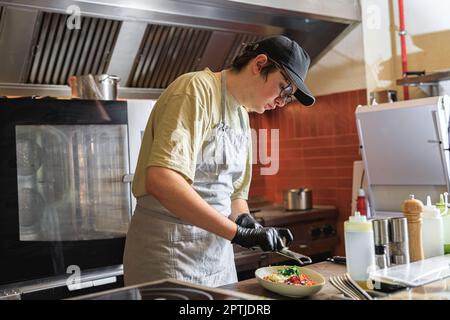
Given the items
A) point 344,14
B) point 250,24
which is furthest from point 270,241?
point 344,14

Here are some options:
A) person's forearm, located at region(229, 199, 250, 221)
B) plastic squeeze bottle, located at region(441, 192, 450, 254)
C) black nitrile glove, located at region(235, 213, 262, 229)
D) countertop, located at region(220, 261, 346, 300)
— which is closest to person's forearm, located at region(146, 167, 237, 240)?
countertop, located at region(220, 261, 346, 300)

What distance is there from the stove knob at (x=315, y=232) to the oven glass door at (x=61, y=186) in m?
1.35

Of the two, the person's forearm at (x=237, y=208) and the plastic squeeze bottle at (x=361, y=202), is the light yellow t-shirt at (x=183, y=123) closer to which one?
the person's forearm at (x=237, y=208)

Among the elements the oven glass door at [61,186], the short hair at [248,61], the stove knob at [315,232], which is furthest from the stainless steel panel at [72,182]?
the stove knob at [315,232]

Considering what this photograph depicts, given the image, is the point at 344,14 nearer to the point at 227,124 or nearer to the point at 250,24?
the point at 250,24

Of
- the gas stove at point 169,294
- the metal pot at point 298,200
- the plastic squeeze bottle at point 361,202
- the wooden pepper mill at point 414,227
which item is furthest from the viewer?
the metal pot at point 298,200

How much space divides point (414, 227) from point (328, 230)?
1.92 metres

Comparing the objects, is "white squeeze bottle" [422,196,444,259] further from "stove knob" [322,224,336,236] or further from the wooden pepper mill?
"stove knob" [322,224,336,236]

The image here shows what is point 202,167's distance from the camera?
180 cm

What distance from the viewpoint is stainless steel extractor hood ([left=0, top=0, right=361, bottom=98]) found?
266cm

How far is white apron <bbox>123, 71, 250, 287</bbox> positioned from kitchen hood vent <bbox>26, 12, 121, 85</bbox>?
1.26 m

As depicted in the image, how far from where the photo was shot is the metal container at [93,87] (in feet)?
8.78

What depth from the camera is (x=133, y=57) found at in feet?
10.2

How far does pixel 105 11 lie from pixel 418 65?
Result: 205cm
